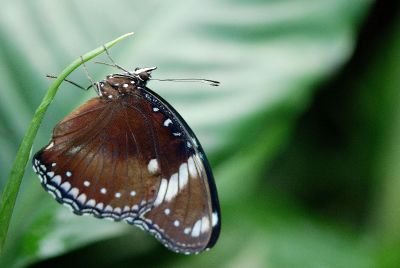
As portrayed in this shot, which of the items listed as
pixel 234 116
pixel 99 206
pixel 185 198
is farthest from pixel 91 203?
pixel 234 116

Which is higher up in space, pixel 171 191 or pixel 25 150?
pixel 25 150

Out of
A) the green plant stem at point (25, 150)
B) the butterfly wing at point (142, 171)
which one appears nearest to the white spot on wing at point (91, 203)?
the butterfly wing at point (142, 171)

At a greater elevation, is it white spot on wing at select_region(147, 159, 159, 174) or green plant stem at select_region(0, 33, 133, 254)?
green plant stem at select_region(0, 33, 133, 254)

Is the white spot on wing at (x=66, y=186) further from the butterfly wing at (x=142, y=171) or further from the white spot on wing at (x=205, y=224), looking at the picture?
the white spot on wing at (x=205, y=224)

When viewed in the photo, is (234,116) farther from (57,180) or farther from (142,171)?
(57,180)

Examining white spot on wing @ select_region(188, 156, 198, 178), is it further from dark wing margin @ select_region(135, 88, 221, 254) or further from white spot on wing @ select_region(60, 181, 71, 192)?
white spot on wing @ select_region(60, 181, 71, 192)

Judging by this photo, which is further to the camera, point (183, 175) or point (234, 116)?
point (234, 116)

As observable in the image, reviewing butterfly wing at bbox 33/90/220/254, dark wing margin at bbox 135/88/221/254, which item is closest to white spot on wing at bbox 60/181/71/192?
butterfly wing at bbox 33/90/220/254
